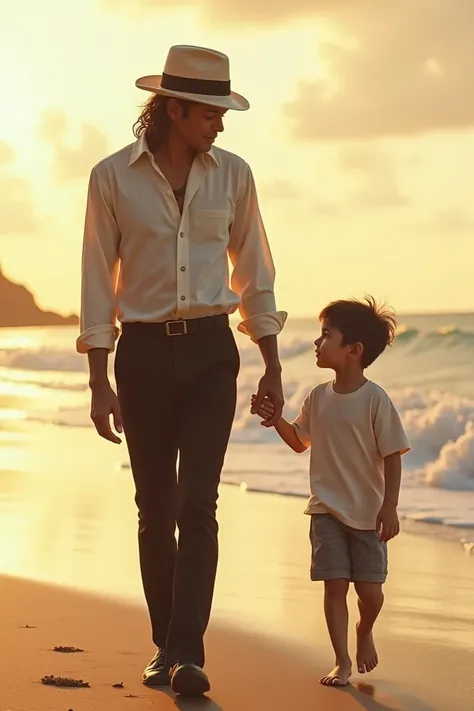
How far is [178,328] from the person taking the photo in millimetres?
4930

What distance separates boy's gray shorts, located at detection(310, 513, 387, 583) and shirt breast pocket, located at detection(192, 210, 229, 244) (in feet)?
3.47

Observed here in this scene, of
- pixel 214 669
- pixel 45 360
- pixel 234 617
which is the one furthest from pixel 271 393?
pixel 45 360

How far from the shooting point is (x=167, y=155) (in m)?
5.07

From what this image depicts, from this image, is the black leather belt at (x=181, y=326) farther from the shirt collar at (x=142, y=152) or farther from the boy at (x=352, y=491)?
the shirt collar at (x=142, y=152)

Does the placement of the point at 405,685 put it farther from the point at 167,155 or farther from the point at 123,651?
the point at 167,155

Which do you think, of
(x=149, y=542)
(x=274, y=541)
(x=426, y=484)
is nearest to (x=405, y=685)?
(x=149, y=542)

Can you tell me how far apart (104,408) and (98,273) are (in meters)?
0.44

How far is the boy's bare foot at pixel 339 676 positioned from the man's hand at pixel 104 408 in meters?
1.06

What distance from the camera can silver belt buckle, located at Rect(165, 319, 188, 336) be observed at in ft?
16.2

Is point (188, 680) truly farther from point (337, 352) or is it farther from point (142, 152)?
point (142, 152)

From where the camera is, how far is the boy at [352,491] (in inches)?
204

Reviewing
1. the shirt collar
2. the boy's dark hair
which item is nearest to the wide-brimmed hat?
the shirt collar

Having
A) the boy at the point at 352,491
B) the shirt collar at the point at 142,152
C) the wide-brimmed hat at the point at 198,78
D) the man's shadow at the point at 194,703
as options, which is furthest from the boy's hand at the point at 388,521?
the wide-brimmed hat at the point at 198,78

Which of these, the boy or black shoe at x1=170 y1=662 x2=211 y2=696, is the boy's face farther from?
black shoe at x1=170 y1=662 x2=211 y2=696
